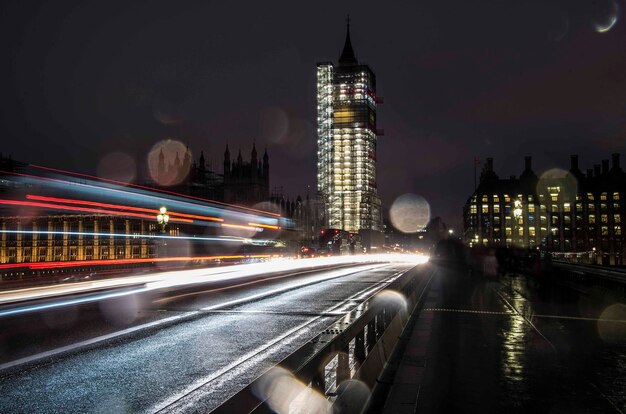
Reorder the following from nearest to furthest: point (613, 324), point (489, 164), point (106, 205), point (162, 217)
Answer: point (613, 324) → point (106, 205) → point (162, 217) → point (489, 164)

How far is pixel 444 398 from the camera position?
7.21 meters

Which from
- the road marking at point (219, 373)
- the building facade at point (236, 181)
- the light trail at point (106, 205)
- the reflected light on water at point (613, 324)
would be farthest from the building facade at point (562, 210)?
the road marking at point (219, 373)

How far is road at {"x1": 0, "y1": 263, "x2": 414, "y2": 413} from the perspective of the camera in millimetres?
7066

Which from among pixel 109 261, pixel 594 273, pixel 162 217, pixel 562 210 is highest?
pixel 562 210

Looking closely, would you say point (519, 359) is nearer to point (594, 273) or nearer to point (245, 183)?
point (594, 273)

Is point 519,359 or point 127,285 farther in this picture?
point 127,285

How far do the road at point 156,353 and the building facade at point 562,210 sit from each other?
14736cm

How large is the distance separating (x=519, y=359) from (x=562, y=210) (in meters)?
164

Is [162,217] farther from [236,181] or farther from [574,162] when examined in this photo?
[574,162]

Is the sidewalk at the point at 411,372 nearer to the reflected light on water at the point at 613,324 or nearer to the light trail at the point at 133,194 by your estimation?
the reflected light on water at the point at 613,324

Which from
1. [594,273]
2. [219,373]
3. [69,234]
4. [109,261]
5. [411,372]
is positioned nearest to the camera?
[219,373]

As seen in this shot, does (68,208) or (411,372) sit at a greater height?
(68,208)

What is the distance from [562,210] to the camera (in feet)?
530

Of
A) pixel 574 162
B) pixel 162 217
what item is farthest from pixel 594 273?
pixel 574 162
